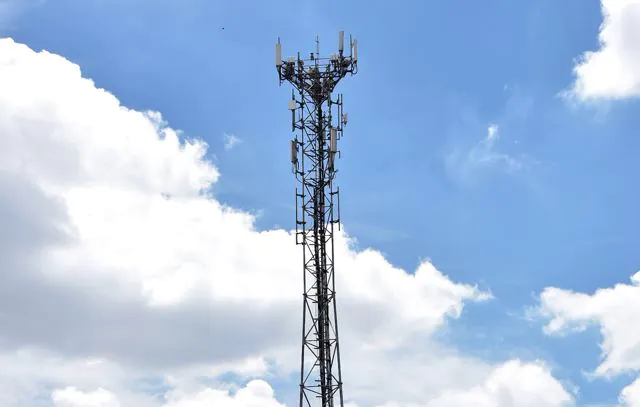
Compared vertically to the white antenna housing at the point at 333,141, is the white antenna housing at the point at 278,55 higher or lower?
higher

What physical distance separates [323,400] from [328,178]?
44.6ft

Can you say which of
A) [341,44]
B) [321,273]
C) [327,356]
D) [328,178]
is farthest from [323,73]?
[327,356]

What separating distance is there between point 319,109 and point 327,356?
15497 mm

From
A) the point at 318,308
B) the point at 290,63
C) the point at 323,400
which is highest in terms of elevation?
the point at 290,63

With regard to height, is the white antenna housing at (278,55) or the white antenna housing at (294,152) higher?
the white antenna housing at (278,55)

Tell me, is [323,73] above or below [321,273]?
above

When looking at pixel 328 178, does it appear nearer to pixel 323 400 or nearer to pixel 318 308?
pixel 318 308

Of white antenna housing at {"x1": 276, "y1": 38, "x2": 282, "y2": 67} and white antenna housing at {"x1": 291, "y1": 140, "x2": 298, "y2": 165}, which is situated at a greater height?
white antenna housing at {"x1": 276, "y1": 38, "x2": 282, "y2": 67}

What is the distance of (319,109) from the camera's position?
249ft

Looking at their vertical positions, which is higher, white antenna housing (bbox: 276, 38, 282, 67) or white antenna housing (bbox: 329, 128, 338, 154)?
white antenna housing (bbox: 276, 38, 282, 67)

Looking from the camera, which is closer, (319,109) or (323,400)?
(323,400)

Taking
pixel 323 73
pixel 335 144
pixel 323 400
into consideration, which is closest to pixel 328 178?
pixel 335 144

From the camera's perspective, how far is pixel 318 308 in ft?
239

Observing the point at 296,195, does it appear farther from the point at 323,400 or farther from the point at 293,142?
the point at 323,400
